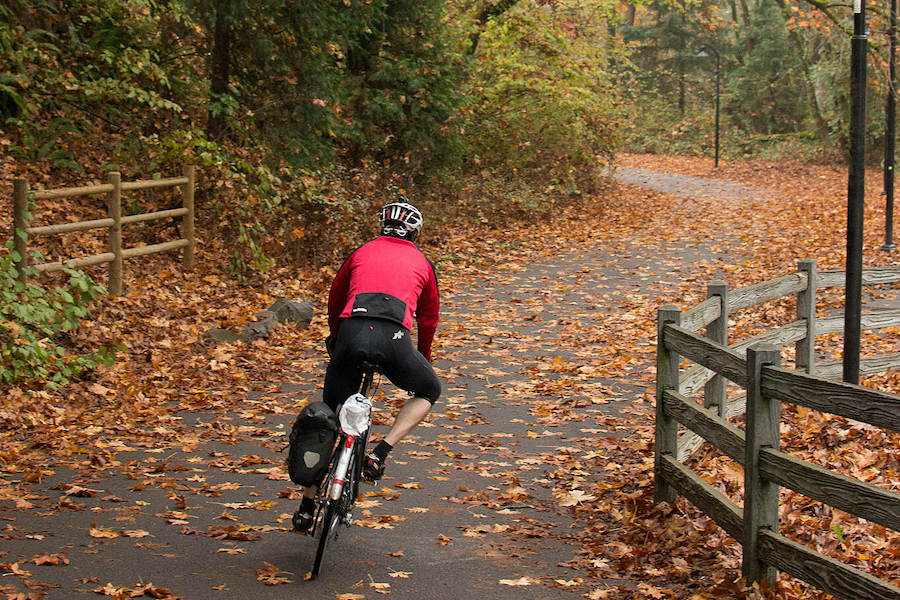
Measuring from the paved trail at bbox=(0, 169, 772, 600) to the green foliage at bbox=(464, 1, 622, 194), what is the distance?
1394 centimetres

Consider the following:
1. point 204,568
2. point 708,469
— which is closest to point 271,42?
point 708,469

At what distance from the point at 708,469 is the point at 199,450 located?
4173 millimetres

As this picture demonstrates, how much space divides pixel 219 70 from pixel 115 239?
4.82 metres

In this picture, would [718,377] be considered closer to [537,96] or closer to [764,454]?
[764,454]

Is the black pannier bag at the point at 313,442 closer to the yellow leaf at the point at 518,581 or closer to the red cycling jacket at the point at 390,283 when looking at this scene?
the red cycling jacket at the point at 390,283

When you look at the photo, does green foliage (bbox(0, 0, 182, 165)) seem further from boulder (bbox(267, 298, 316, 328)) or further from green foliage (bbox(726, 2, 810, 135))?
green foliage (bbox(726, 2, 810, 135))

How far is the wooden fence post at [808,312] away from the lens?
10.1 metres

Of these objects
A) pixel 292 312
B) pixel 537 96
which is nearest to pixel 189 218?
pixel 292 312

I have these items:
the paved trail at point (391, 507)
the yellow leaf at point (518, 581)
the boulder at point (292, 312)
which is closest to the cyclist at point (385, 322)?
the paved trail at point (391, 507)

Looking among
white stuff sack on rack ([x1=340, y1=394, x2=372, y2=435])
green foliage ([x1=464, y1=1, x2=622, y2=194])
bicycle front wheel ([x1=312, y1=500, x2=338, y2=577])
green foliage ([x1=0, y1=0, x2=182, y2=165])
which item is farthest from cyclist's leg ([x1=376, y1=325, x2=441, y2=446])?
green foliage ([x1=464, y1=1, x2=622, y2=194])

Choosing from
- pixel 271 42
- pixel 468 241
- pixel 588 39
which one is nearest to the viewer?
pixel 271 42

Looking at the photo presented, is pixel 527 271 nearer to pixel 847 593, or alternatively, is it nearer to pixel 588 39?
pixel 588 39

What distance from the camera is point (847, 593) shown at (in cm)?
462

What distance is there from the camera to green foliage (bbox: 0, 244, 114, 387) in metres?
9.16
